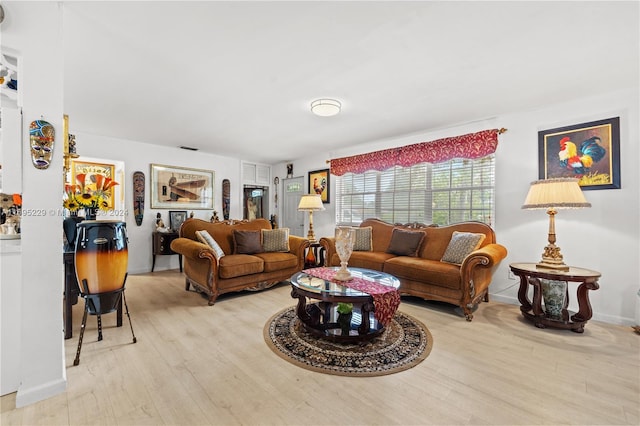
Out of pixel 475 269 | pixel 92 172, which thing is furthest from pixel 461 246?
pixel 92 172

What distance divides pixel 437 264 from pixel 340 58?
7.80 feet

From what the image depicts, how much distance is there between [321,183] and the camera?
18.2 ft

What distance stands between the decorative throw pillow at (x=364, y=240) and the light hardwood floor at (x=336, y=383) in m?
1.65

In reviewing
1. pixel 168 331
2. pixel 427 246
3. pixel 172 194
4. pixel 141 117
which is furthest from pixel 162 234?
pixel 427 246

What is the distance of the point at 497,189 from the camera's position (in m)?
3.51

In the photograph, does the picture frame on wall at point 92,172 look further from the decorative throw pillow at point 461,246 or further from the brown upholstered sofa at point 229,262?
the decorative throw pillow at point 461,246

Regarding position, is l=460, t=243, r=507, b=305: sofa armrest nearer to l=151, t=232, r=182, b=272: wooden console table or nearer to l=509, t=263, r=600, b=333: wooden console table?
A: l=509, t=263, r=600, b=333: wooden console table

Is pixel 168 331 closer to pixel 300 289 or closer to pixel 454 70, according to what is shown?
pixel 300 289

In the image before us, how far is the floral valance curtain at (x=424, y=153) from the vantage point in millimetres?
3518

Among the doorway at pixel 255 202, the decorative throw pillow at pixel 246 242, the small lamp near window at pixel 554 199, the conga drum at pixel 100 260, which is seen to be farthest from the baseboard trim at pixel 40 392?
the doorway at pixel 255 202

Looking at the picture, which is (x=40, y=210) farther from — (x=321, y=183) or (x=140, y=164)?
(x=321, y=183)

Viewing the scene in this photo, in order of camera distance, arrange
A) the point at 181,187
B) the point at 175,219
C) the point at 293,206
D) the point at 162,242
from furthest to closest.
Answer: the point at 293,206, the point at 181,187, the point at 175,219, the point at 162,242

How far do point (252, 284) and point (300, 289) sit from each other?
136cm

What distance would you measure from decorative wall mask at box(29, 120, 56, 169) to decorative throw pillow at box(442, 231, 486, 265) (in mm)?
3596
